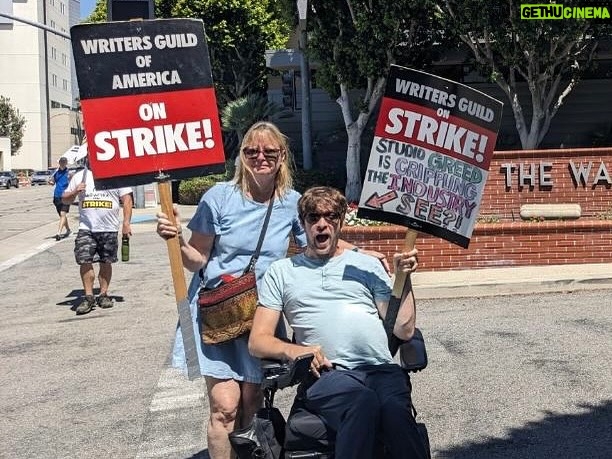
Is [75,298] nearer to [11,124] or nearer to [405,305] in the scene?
[405,305]

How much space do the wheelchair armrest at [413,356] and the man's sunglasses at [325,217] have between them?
0.65 metres

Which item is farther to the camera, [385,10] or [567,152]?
[385,10]

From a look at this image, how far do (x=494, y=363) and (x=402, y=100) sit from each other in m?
3.61

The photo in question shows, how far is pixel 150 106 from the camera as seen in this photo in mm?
4152

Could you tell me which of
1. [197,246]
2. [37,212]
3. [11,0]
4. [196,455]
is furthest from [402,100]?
[11,0]

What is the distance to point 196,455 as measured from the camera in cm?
514

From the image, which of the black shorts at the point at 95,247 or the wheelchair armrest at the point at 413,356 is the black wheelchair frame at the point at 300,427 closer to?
the wheelchair armrest at the point at 413,356

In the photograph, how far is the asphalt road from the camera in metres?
5.37

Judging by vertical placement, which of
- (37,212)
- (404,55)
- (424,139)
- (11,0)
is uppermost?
(11,0)

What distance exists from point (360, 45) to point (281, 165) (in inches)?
683

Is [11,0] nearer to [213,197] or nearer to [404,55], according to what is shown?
[404,55]

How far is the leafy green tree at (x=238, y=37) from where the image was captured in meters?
34.5

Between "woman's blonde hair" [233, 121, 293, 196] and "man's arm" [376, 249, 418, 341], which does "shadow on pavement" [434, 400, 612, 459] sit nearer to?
"man's arm" [376, 249, 418, 341]

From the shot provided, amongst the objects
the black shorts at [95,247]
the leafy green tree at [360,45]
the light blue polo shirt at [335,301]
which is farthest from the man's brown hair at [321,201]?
the leafy green tree at [360,45]
